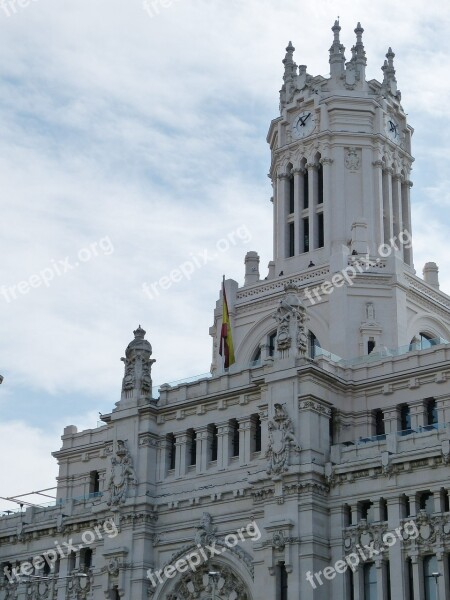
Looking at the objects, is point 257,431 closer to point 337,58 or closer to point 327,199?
point 327,199

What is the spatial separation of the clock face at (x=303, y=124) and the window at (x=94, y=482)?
32577 mm

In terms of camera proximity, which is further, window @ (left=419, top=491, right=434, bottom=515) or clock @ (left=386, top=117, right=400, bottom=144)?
clock @ (left=386, top=117, right=400, bottom=144)

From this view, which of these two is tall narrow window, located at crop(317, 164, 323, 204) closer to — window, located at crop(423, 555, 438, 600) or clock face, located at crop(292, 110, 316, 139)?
clock face, located at crop(292, 110, 316, 139)

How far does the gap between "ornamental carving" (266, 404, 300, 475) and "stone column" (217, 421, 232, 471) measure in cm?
488

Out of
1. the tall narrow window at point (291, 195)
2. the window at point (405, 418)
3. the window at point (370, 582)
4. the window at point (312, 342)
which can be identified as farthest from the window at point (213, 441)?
the tall narrow window at point (291, 195)

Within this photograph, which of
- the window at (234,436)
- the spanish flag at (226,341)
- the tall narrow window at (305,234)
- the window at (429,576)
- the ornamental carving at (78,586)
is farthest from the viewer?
the tall narrow window at (305,234)

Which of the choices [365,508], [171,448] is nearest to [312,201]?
[171,448]

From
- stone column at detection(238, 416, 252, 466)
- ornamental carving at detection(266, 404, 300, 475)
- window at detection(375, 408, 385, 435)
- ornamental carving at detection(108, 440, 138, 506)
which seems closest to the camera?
ornamental carving at detection(266, 404, 300, 475)

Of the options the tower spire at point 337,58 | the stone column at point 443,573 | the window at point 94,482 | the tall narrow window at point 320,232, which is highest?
the tower spire at point 337,58

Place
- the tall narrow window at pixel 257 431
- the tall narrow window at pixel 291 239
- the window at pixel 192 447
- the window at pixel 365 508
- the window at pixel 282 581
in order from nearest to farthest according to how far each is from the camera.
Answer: the window at pixel 282 581 < the window at pixel 365 508 < the tall narrow window at pixel 257 431 < the window at pixel 192 447 < the tall narrow window at pixel 291 239

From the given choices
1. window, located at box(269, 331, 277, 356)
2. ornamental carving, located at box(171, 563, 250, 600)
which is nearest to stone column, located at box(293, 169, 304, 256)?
window, located at box(269, 331, 277, 356)

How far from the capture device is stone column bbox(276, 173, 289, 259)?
94.5 meters

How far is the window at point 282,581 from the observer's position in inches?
2719

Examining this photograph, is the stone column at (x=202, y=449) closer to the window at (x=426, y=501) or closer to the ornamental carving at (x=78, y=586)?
the ornamental carving at (x=78, y=586)
